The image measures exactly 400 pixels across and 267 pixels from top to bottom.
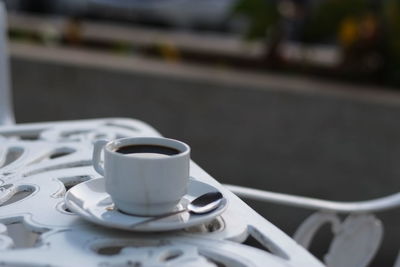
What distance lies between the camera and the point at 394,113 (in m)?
2.83

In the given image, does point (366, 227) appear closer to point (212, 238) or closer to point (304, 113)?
point (212, 238)

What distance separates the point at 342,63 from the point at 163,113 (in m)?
0.90

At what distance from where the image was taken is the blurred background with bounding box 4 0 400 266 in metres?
2.89

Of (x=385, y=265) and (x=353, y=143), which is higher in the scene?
(x=353, y=143)

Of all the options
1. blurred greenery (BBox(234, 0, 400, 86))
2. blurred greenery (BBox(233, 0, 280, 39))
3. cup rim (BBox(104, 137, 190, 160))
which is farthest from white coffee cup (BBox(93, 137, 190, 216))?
blurred greenery (BBox(233, 0, 280, 39))

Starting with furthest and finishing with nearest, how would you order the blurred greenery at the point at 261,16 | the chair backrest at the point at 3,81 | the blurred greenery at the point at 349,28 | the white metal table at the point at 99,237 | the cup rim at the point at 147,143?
the blurred greenery at the point at 261,16 < the blurred greenery at the point at 349,28 < the chair backrest at the point at 3,81 < the cup rim at the point at 147,143 < the white metal table at the point at 99,237

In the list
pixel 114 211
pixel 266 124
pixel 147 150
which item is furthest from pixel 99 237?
pixel 266 124

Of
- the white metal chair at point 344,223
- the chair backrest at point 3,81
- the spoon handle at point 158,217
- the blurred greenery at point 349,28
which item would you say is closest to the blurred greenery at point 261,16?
the blurred greenery at point 349,28

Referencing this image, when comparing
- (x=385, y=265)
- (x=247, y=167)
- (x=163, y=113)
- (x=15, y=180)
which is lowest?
(x=385, y=265)

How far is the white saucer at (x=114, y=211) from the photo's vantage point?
3.36 ft

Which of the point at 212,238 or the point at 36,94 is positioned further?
the point at 36,94

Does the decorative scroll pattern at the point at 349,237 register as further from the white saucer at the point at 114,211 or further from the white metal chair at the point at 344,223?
the white saucer at the point at 114,211

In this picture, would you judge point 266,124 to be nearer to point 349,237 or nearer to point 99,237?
point 349,237

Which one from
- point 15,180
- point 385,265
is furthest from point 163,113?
point 15,180
